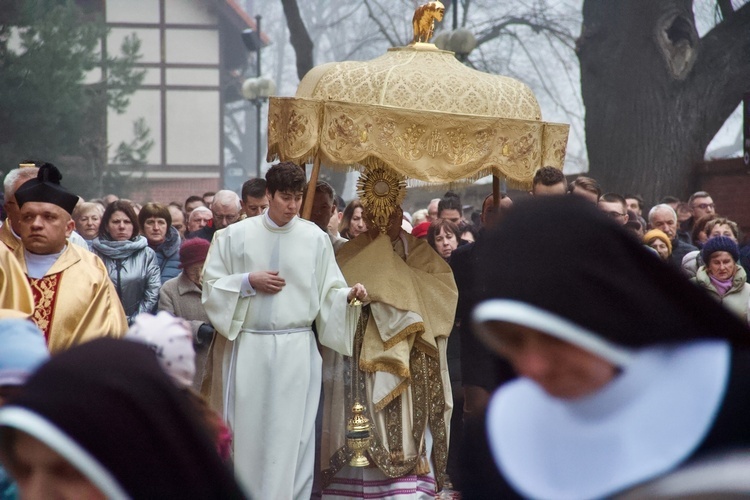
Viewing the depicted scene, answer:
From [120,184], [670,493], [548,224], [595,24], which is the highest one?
[595,24]

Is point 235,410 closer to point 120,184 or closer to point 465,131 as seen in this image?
point 465,131

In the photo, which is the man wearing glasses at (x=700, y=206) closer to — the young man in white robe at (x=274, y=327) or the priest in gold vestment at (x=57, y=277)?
the young man in white robe at (x=274, y=327)

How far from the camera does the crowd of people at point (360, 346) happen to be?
77.6 inches

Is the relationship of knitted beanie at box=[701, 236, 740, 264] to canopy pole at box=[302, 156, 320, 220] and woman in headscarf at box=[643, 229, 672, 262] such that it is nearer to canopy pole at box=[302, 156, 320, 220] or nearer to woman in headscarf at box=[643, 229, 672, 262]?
woman in headscarf at box=[643, 229, 672, 262]

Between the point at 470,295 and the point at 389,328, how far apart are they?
538 mm

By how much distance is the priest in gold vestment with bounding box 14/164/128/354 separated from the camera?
553cm

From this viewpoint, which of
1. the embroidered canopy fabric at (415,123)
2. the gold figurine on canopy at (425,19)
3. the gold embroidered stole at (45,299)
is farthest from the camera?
the gold figurine on canopy at (425,19)

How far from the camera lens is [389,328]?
7473mm

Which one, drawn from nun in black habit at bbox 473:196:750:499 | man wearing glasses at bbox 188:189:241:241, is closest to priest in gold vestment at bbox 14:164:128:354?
nun in black habit at bbox 473:196:750:499

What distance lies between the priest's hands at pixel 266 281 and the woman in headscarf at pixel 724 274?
2.89m

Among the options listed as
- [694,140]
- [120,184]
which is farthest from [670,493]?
[120,184]

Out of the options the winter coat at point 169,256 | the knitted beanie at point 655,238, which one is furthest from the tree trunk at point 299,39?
the knitted beanie at point 655,238

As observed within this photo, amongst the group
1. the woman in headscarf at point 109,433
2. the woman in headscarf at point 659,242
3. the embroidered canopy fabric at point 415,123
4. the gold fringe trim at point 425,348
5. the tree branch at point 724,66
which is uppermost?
the tree branch at point 724,66

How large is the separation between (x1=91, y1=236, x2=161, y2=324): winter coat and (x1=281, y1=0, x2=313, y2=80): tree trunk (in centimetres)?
1532
